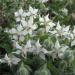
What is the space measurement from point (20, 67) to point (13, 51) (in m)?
0.26

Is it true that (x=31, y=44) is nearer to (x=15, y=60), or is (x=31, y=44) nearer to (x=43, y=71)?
(x=15, y=60)

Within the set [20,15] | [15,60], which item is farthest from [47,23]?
[15,60]

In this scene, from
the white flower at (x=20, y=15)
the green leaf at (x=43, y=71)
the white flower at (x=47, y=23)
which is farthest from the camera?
the white flower at (x=20, y=15)

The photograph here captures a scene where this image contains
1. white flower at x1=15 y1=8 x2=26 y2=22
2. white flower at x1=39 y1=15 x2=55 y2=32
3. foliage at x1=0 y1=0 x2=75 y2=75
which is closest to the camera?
foliage at x1=0 y1=0 x2=75 y2=75

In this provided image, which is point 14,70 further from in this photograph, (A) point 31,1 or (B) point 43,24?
(A) point 31,1

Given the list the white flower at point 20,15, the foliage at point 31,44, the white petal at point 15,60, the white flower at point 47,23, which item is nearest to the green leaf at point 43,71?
the foliage at point 31,44

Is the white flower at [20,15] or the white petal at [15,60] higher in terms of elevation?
the white flower at [20,15]

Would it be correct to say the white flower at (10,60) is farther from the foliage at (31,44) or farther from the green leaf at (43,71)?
the green leaf at (43,71)

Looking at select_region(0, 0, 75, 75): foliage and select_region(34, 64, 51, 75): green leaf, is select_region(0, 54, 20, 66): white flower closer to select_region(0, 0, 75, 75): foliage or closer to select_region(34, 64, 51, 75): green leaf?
select_region(0, 0, 75, 75): foliage

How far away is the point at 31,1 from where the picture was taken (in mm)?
3646

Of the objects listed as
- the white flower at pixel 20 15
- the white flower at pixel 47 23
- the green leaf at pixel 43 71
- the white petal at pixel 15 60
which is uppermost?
the white flower at pixel 20 15

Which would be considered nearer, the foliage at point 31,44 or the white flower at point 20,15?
the foliage at point 31,44

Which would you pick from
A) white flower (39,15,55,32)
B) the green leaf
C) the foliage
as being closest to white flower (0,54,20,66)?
the foliage

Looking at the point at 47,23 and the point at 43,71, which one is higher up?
the point at 47,23
